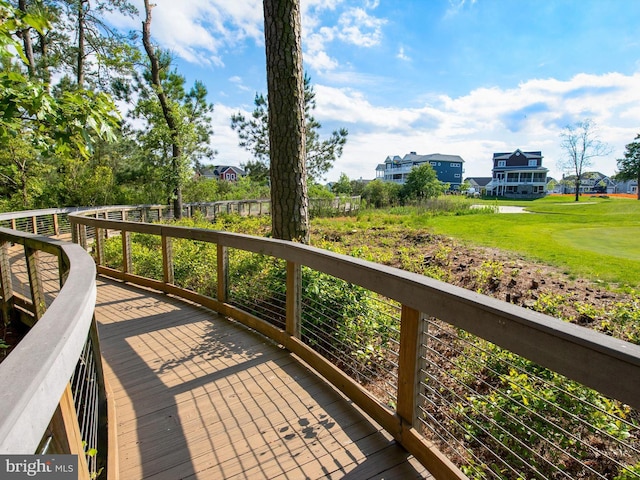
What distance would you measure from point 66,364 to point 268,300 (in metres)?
3.17

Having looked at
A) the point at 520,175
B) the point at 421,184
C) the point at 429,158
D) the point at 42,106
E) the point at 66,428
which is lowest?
the point at 66,428

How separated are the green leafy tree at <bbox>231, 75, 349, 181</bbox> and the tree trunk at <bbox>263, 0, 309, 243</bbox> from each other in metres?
15.3

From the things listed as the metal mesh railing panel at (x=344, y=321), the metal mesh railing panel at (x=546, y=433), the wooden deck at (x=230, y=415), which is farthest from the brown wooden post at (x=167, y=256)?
the metal mesh railing panel at (x=546, y=433)

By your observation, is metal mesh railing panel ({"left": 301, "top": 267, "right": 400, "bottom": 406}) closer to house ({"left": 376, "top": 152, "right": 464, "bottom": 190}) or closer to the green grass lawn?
the green grass lawn

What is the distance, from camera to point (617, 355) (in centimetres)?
100

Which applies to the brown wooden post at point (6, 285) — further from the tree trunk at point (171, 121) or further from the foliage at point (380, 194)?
the foliage at point (380, 194)

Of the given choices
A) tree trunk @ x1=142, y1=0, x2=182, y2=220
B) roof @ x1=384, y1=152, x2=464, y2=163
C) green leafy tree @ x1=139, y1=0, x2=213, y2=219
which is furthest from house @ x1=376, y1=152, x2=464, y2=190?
tree trunk @ x1=142, y1=0, x2=182, y2=220

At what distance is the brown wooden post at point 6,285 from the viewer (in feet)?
14.0

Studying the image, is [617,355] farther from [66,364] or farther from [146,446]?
[146,446]

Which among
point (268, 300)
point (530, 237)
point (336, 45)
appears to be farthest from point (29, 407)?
point (336, 45)

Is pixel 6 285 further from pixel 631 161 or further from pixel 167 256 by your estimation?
pixel 631 161

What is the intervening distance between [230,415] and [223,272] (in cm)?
181

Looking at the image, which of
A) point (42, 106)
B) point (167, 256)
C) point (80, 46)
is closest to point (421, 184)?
point (80, 46)

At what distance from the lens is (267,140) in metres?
21.9
